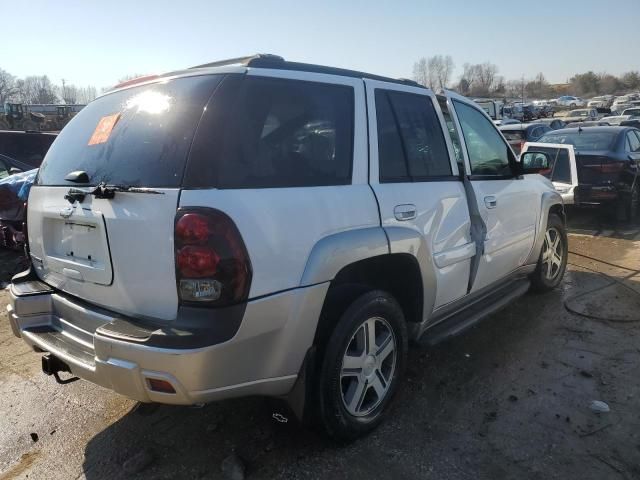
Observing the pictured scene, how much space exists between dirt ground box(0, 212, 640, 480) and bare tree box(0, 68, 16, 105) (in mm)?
103558

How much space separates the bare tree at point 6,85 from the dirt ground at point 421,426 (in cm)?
10356

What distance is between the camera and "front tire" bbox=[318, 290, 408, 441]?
104 inches

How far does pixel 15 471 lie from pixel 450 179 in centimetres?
313

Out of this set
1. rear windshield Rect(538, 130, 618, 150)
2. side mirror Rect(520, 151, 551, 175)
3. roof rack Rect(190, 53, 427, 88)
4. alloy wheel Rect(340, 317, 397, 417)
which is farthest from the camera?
rear windshield Rect(538, 130, 618, 150)

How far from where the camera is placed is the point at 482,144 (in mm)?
4113

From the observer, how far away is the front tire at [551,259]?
5.13 m

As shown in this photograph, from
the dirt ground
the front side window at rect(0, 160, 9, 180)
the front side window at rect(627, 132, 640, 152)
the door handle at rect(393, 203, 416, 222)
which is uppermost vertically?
the front side window at rect(627, 132, 640, 152)

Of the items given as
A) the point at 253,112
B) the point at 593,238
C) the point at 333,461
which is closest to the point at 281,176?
the point at 253,112

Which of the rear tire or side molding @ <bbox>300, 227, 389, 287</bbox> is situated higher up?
side molding @ <bbox>300, 227, 389, 287</bbox>

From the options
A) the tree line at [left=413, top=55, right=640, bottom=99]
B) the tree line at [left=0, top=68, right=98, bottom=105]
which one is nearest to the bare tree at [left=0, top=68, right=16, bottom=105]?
the tree line at [left=0, top=68, right=98, bottom=105]

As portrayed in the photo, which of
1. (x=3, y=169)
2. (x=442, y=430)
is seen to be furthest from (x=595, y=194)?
(x=3, y=169)

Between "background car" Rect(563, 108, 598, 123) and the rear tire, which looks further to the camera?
"background car" Rect(563, 108, 598, 123)

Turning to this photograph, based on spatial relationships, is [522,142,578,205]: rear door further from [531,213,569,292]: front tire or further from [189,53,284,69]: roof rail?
[189,53,284,69]: roof rail

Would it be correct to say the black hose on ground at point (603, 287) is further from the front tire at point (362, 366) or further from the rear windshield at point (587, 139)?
the rear windshield at point (587, 139)
